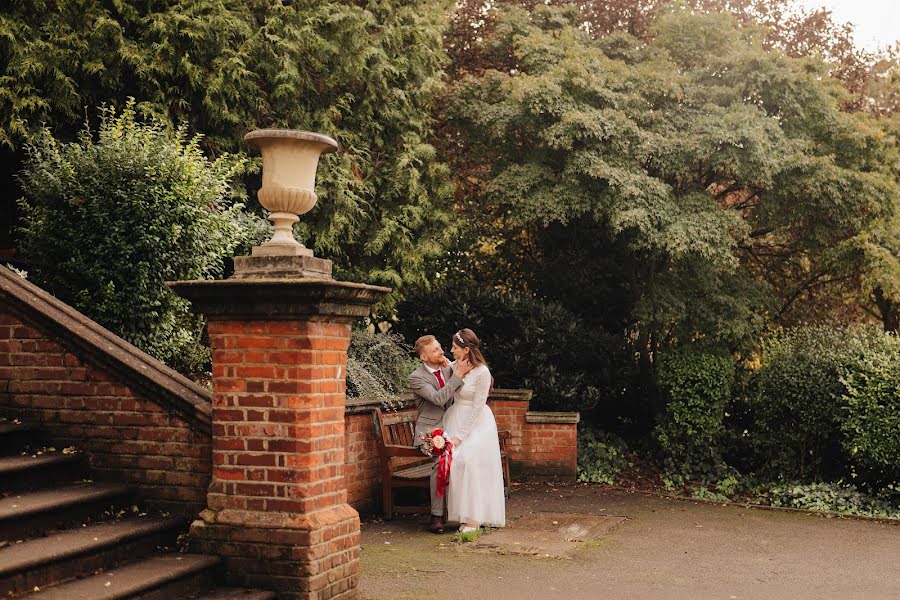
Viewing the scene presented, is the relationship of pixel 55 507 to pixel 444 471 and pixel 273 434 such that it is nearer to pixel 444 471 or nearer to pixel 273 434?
pixel 273 434

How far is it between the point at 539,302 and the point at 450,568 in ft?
22.0

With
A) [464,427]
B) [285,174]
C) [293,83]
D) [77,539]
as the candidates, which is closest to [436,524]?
[464,427]

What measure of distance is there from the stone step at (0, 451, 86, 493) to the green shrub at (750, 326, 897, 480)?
805 centimetres

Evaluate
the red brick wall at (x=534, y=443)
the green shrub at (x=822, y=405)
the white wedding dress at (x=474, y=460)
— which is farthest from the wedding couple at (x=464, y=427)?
the green shrub at (x=822, y=405)

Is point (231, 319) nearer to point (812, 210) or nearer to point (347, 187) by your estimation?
point (347, 187)

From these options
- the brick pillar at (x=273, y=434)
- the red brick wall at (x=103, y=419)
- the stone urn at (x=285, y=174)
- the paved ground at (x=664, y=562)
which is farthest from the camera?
the paved ground at (x=664, y=562)

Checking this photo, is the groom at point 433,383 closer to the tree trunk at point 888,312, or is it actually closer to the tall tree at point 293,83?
the tall tree at point 293,83

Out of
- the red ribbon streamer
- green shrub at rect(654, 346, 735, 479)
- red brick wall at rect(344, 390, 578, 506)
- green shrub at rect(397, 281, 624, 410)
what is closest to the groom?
the red ribbon streamer

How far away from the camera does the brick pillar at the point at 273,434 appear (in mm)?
5168

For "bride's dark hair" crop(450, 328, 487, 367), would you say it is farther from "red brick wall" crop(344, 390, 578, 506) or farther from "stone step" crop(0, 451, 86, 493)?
"stone step" crop(0, 451, 86, 493)

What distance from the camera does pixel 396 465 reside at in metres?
9.09

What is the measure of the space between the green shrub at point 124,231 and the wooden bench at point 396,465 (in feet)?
7.15

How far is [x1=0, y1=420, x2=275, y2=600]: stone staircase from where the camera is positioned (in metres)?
4.59

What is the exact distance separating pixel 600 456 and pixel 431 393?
4.63 meters
